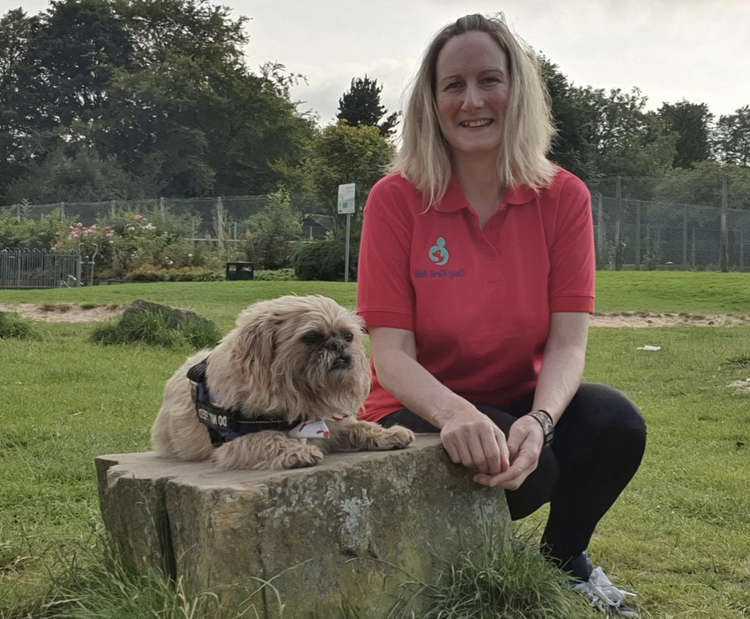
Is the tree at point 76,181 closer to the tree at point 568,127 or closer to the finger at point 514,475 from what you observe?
the tree at point 568,127

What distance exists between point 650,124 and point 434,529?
56040 millimetres

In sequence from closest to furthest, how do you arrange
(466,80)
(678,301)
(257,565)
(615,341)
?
(257,565) → (466,80) → (615,341) → (678,301)

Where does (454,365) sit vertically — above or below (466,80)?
below

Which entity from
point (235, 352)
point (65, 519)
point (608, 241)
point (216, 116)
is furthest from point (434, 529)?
point (216, 116)

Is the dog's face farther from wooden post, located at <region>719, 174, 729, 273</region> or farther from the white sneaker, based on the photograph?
wooden post, located at <region>719, 174, 729, 273</region>

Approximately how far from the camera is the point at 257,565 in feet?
8.36

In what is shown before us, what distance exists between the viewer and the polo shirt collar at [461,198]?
Result: 11.7ft

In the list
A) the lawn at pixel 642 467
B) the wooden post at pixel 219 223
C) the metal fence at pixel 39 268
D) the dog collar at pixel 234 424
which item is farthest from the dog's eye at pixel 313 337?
the wooden post at pixel 219 223

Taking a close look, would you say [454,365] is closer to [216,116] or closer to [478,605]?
[478,605]

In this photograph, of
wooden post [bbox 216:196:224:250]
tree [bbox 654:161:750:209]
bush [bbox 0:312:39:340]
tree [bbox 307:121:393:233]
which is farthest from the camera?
tree [bbox 307:121:393:233]

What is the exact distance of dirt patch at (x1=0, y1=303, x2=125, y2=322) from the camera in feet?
46.9

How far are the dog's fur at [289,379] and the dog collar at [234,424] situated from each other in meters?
0.02

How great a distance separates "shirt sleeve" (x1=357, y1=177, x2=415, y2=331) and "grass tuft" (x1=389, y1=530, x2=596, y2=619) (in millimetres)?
963

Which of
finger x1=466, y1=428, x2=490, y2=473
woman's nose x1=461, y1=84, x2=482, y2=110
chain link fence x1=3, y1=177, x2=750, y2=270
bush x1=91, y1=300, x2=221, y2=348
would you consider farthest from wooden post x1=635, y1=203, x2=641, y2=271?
finger x1=466, y1=428, x2=490, y2=473
